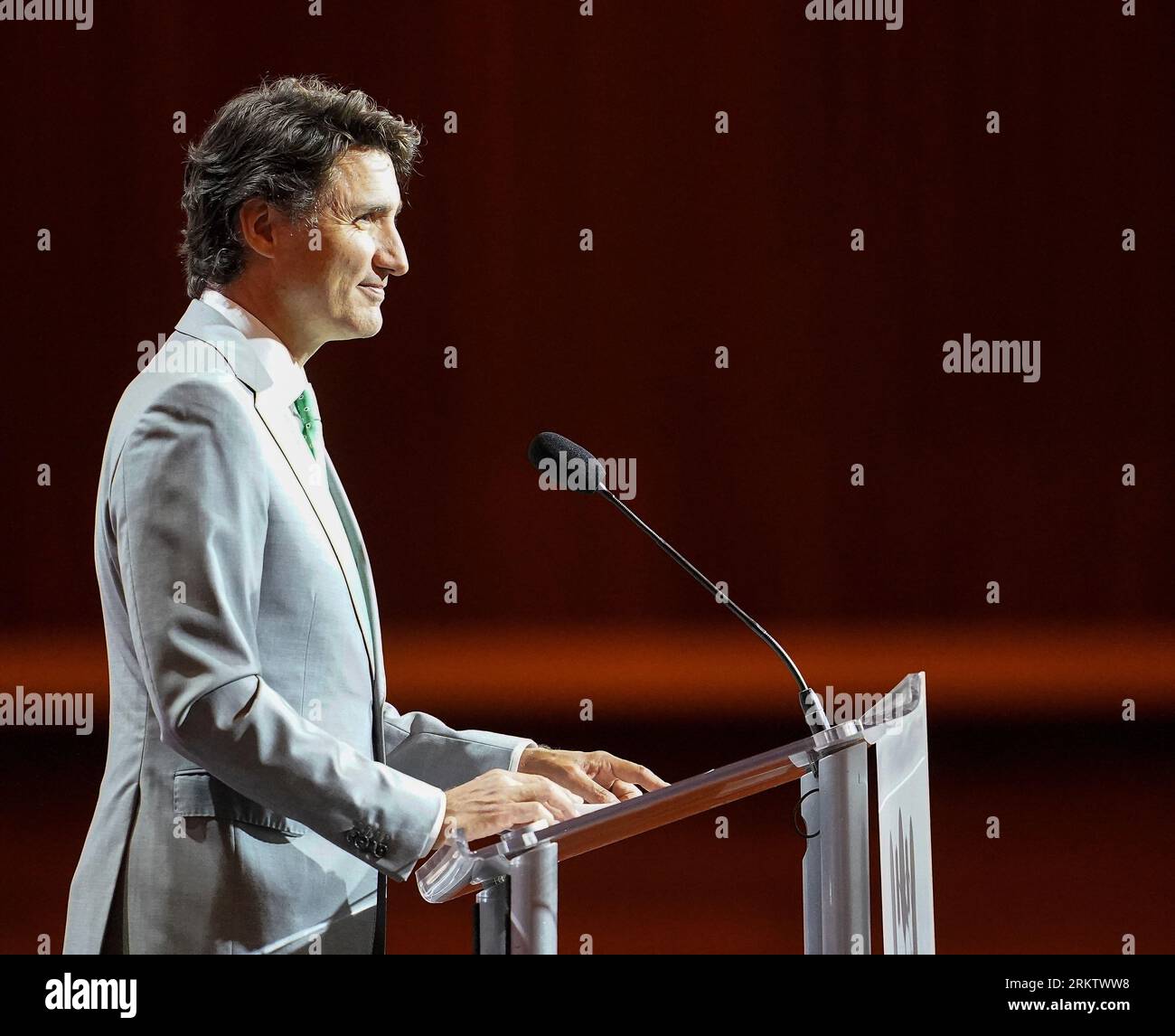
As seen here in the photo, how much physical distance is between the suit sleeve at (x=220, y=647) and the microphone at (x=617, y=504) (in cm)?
30

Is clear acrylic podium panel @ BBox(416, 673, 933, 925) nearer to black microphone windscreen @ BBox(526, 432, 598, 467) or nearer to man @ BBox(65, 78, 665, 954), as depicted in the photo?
man @ BBox(65, 78, 665, 954)

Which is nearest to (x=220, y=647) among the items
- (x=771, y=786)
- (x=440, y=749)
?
(x=440, y=749)

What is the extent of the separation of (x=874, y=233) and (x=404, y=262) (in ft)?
9.18

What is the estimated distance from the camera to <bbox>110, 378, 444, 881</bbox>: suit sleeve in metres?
1.22

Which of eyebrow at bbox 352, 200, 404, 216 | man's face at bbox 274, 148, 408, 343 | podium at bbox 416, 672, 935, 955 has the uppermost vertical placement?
eyebrow at bbox 352, 200, 404, 216

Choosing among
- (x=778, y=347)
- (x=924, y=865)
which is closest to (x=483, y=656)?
(x=778, y=347)

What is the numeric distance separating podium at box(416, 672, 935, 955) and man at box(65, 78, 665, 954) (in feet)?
0.33

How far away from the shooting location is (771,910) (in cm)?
315

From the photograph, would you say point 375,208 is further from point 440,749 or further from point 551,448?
point 440,749

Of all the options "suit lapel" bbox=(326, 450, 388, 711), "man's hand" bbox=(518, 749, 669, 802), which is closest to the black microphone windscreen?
"suit lapel" bbox=(326, 450, 388, 711)

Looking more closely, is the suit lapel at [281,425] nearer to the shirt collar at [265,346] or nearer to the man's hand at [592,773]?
the shirt collar at [265,346]

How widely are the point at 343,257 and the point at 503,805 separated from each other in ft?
1.91

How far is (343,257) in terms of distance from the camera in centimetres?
146
